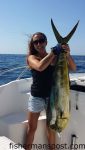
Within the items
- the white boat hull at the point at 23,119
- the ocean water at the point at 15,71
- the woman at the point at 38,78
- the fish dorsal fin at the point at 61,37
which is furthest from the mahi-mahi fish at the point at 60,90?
the ocean water at the point at 15,71

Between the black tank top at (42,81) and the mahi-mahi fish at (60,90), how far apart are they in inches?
24.7

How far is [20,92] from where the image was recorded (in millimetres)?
4926

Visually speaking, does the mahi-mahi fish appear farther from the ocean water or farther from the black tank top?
the ocean water

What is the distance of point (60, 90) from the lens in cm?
299

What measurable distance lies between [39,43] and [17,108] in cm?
163

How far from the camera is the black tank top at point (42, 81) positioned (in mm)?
3717

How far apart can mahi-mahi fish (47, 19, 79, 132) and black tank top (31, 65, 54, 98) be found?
0.63m

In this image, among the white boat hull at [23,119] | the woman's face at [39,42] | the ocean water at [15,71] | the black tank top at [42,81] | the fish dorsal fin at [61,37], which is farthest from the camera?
the ocean water at [15,71]

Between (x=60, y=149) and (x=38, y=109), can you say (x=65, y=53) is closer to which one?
(x=38, y=109)

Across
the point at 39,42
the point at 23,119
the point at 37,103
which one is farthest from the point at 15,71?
the point at 39,42

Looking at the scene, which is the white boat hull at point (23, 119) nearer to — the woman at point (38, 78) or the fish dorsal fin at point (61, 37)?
the woman at point (38, 78)

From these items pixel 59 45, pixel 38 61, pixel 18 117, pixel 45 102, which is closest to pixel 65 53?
pixel 59 45

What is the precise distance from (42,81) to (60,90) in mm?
783

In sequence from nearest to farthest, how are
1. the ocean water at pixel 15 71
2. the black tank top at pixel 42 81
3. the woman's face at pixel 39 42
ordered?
1. the woman's face at pixel 39 42
2. the black tank top at pixel 42 81
3. the ocean water at pixel 15 71
